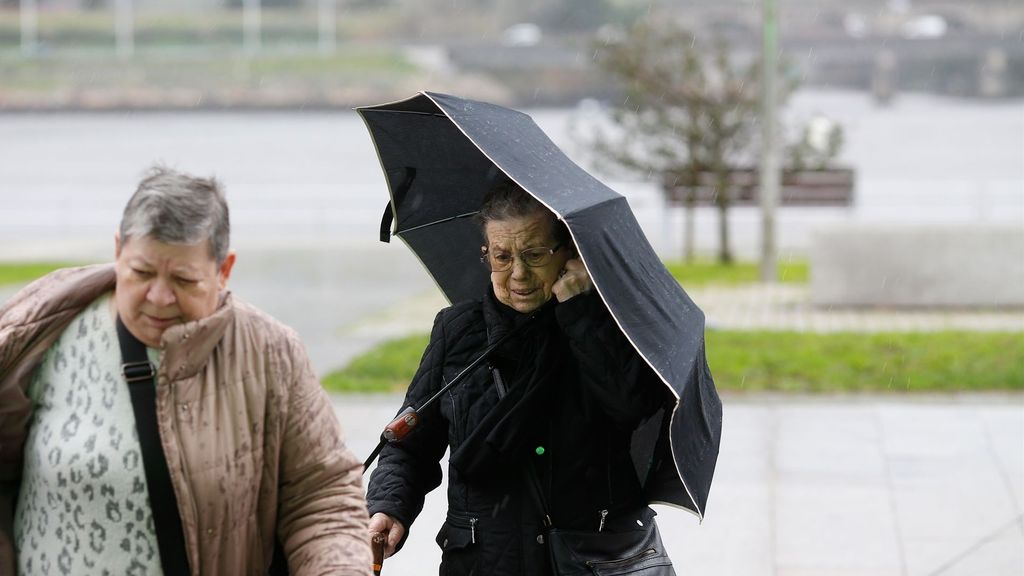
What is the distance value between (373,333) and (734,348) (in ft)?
10.1

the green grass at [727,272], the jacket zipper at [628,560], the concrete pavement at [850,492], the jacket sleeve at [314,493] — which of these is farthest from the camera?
the green grass at [727,272]

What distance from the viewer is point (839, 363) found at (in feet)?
32.7

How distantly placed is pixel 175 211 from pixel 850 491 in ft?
16.7

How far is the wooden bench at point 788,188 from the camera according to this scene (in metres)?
15.9

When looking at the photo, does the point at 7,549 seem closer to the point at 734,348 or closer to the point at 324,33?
the point at 734,348

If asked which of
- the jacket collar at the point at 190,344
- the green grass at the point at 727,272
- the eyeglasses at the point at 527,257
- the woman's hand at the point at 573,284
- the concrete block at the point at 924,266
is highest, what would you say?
the eyeglasses at the point at 527,257

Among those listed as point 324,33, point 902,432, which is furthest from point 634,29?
point 324,33

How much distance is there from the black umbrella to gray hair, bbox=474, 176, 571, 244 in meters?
0.08

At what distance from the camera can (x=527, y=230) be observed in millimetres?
3377

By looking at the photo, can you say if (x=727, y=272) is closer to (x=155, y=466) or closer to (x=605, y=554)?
(x=605, y=554)

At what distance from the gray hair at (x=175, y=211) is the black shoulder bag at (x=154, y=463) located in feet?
0.75

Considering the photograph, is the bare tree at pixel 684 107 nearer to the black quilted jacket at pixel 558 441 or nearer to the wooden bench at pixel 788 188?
the wooden bench at pixel 788 188

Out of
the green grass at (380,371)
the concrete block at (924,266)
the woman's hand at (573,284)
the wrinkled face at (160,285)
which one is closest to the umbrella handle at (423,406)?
the woman's hand at (573,284)

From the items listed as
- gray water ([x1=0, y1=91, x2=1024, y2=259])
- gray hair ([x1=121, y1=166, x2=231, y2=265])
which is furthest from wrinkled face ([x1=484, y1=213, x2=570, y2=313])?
gray water ([x1=0, y1=91, x2=1024, y2=259])
